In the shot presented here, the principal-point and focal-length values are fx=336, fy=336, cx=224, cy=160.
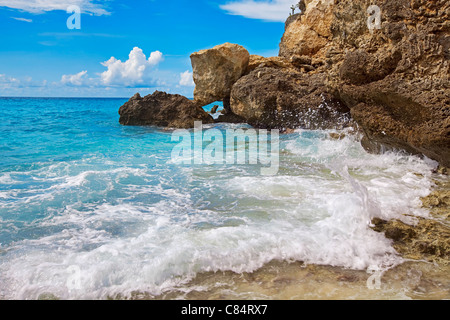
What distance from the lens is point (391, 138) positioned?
616 cm

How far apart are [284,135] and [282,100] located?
1348mm

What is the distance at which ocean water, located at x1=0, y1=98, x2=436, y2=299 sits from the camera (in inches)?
133

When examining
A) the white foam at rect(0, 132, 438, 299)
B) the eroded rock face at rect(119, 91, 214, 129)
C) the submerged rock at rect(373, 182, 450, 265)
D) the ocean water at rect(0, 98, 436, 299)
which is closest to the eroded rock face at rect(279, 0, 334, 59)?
the eroded rock face at rect(119, 91, 214, 129)

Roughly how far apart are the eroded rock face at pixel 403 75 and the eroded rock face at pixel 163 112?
11.6 meters

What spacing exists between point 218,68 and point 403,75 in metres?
11.7

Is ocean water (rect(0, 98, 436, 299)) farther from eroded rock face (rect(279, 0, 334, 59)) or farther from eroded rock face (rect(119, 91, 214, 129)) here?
eroded rock face (rect(119, 91, 214, 129))

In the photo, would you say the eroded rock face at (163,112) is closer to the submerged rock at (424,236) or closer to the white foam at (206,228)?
the white foam at (206,228)

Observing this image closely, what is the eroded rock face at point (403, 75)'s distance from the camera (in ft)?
16.8

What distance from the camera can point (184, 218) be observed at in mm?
4812

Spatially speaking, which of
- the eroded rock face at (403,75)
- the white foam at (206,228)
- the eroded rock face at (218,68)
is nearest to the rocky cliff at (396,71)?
the eroded rock face at (403,75)

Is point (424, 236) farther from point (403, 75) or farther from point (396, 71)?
point (396, 71)

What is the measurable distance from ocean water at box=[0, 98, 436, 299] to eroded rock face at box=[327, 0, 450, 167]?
85 centimetres

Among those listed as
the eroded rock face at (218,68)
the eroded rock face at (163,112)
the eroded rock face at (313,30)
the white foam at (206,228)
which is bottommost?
the white foam at (206,228)

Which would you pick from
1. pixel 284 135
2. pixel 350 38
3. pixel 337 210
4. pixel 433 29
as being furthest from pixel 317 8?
pixel 337 210
